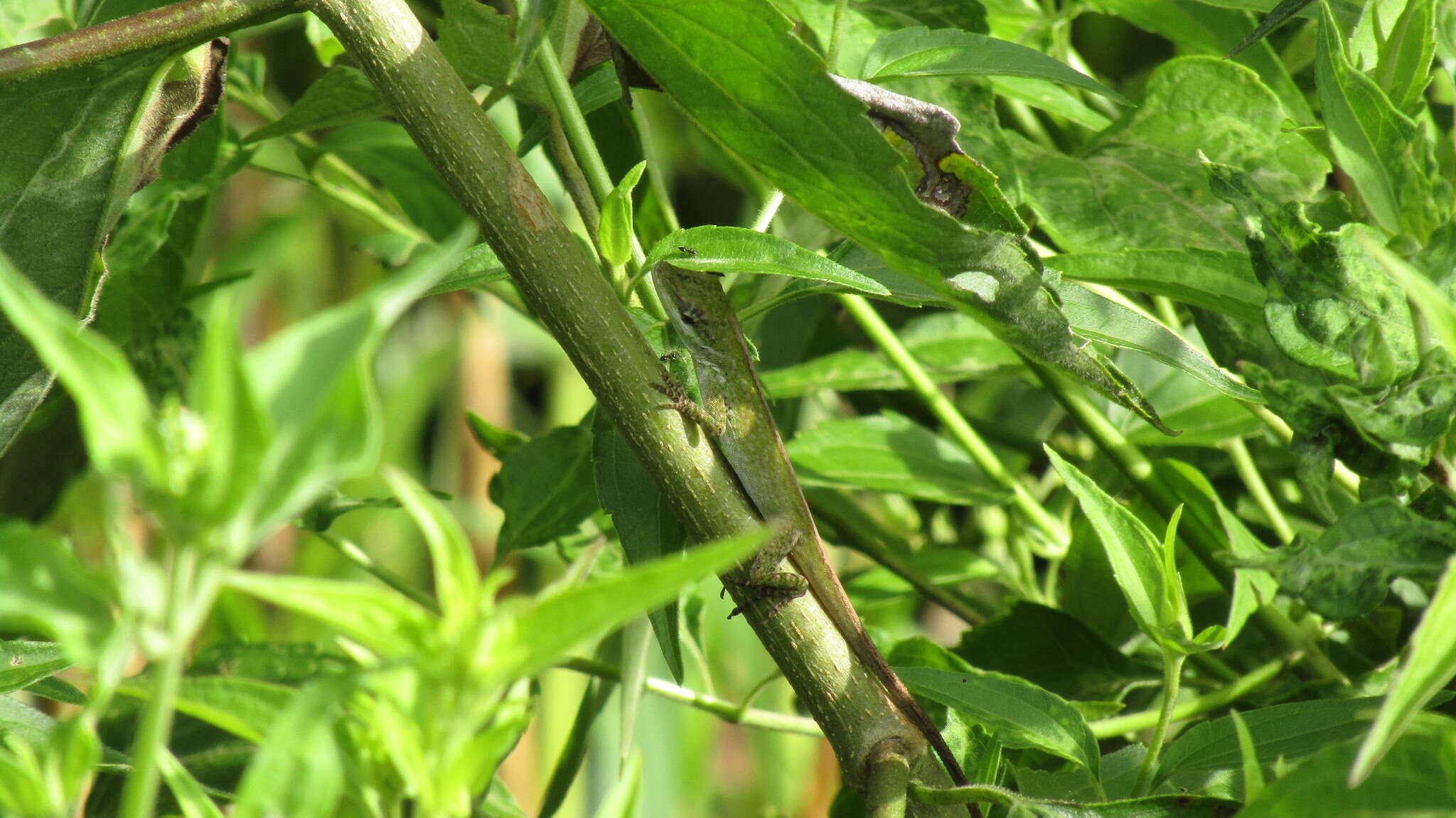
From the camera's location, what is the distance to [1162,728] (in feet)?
1.27

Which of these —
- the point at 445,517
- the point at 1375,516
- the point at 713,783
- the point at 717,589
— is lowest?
the point at 713,783

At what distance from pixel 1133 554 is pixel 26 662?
1.49 ft

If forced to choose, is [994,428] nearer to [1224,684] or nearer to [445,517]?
[1224,684]

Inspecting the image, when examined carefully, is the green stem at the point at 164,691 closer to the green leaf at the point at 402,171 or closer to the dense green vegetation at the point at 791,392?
the dense green vegetation at the point at 791,392

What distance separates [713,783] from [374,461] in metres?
2.08

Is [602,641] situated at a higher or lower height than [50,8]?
lower

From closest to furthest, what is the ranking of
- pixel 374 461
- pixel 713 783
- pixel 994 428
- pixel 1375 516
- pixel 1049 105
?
1. pixel 374 461
2. pixel 1375 516
3. pixel 1049 105
4. pixel 994 428
5. pixel 713 783

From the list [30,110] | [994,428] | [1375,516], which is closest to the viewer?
[1375,516]

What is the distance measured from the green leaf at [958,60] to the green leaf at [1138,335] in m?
0.08

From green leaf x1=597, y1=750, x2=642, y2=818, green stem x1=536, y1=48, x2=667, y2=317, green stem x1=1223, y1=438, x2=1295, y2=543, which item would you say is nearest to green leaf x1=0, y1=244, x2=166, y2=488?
green leaf x1=597, y1=750, x2=642, y2=818

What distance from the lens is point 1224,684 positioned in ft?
1.94

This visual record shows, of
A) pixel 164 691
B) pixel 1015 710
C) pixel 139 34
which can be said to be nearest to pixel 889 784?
pixel 1015 710

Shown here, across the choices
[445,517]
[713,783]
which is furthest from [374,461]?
[713,783]

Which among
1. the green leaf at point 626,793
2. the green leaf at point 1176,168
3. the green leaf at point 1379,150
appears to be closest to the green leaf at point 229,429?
the green leaf at point 626,793
